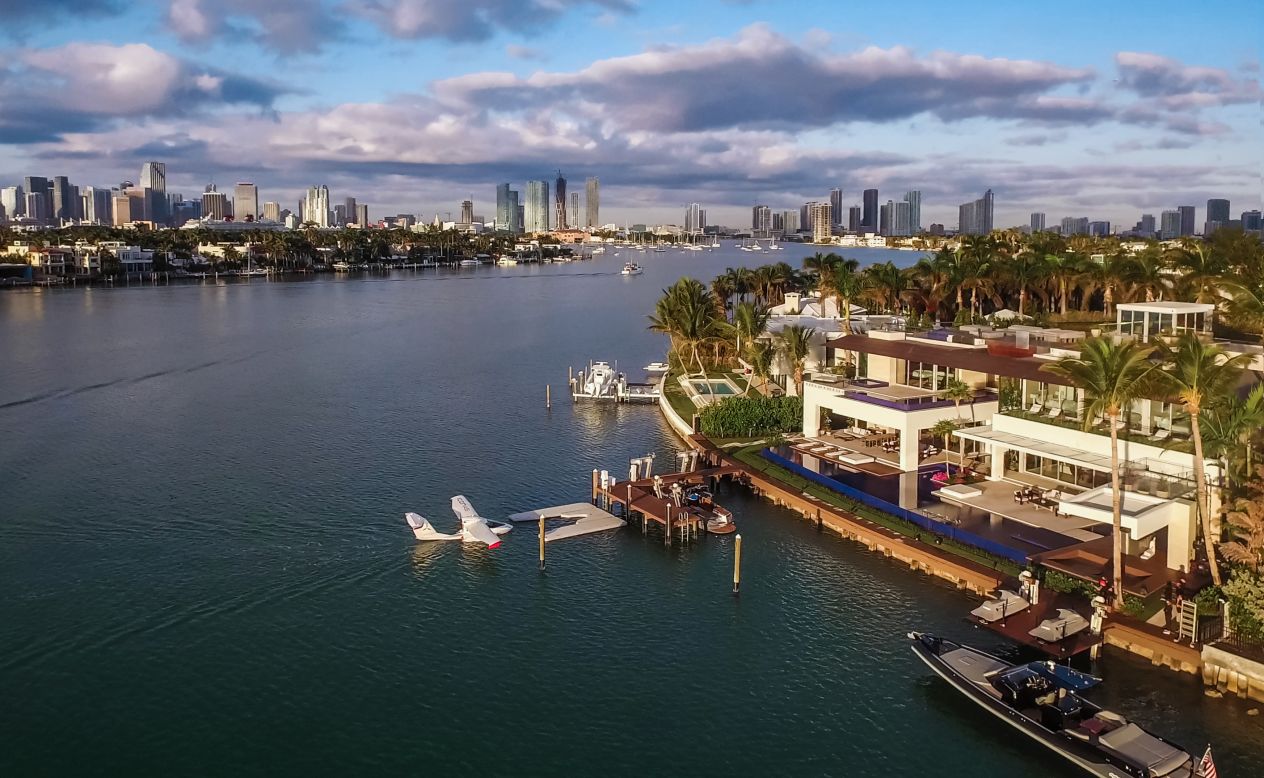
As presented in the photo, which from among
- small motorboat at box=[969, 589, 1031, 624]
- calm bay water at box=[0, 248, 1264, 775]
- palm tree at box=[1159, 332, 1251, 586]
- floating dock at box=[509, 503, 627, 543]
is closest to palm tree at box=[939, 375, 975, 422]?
calm bay water at box=[0, 248, 1264, 775]

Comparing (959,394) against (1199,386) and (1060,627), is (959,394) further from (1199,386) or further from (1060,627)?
(1060,627)

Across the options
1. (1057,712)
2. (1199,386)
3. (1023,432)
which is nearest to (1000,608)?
(1057,712)

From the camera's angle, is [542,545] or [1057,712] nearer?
[1057,712]

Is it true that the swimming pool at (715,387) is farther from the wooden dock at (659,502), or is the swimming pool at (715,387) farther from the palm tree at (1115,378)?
the palm tree at (1115,378)

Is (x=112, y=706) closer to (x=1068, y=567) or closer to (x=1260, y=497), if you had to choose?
(x=1068, y=567)

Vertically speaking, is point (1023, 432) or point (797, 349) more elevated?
point (797, 349)

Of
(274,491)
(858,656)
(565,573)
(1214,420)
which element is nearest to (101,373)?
(274,491)

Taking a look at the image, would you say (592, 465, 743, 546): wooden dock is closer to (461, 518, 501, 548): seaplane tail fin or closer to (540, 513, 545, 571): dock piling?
(540, 513, 545, 571): dock piling
